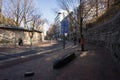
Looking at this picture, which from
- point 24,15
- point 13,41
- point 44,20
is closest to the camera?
point 13,41

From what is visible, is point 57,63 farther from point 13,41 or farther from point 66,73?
point 13,41

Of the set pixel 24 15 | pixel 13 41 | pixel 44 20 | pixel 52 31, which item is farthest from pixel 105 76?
pixel 52 31

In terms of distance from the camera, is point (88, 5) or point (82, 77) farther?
point (88, 5)

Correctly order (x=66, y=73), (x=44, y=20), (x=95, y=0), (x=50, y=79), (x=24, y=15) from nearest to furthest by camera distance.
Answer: (x=50, y=79) → (x=66, y=73) → (x=95, y=0) → (x=24, y=15) → (x=44, y=20)

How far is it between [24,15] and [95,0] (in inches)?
1077

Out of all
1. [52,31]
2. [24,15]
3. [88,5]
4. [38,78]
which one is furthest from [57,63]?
[52,31]

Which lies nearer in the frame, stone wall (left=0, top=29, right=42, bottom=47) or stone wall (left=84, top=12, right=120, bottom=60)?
stone wall (left=84, top=12, right=120, bottom=60)

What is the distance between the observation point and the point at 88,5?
104 ft

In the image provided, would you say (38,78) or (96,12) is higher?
(96,12)

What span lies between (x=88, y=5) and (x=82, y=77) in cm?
2413

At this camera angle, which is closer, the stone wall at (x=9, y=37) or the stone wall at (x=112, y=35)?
the stone wall at (x=112, y=35)

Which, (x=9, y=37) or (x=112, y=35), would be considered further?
(x=9, y=37)

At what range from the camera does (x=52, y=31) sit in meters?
128

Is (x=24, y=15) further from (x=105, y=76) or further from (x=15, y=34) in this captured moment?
(x=105, y=76)
